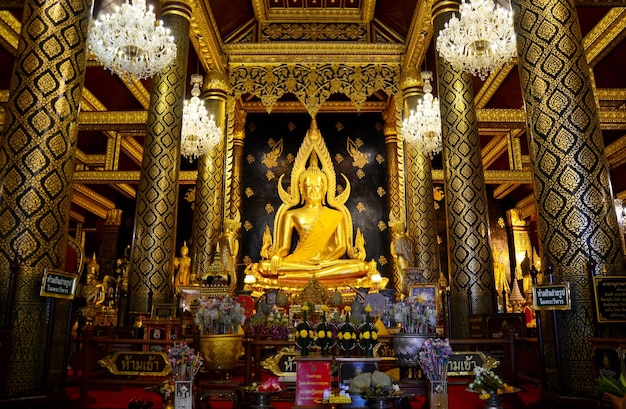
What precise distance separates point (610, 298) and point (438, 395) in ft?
4.23

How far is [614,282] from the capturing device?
3340mm

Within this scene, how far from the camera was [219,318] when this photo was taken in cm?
389

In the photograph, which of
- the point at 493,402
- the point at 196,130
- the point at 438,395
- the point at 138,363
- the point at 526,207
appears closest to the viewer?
the point at 493,402

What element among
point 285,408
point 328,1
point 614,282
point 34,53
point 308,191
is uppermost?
point 328,1

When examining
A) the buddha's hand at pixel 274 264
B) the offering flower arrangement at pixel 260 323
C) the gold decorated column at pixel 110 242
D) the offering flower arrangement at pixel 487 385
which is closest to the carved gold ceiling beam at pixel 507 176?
the buddha's hand at pixel 274 264

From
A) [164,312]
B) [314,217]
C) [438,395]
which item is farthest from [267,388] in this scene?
[314,217]

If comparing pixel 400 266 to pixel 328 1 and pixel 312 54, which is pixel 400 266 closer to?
pixel 312 54

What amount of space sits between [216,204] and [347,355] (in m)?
6.25

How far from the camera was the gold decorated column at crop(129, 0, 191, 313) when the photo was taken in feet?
20.2

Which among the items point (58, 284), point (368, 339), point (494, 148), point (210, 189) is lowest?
point (368, 339)

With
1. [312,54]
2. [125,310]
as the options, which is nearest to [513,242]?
[312,54]

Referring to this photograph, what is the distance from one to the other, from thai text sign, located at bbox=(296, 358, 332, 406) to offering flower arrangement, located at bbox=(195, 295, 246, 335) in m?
0.82

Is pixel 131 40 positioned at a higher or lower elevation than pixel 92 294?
higher

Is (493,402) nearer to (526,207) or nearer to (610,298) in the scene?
(610,298)
